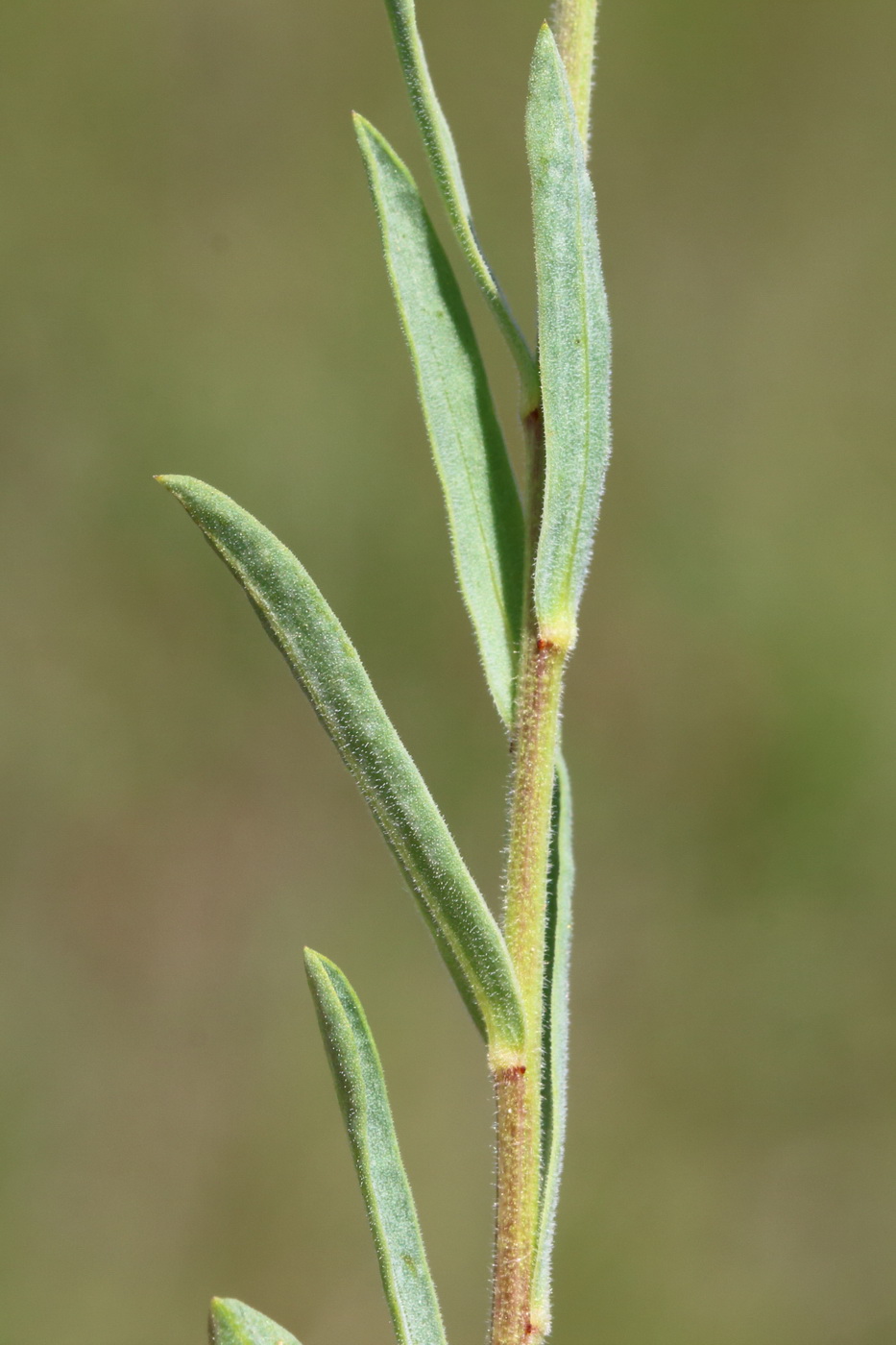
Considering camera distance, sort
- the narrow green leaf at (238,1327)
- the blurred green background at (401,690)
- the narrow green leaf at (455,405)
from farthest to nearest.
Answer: the blurred green background at (401,690), the narrow green leaf at (455,405), the narrow green leaf at (238,1327)

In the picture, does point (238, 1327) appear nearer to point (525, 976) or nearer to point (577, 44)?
point (525, 976)

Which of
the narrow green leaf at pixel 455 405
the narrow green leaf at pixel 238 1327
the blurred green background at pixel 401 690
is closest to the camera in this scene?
the narrow green leaf at pixel 238 1327

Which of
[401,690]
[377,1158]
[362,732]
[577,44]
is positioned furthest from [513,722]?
[401,690]

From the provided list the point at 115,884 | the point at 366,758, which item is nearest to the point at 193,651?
the point at 115,884

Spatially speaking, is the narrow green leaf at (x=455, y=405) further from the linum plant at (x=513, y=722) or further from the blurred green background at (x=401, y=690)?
the blurred green background at (x=401, y=690)

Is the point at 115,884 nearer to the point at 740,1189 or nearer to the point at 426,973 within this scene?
the point at 426,973

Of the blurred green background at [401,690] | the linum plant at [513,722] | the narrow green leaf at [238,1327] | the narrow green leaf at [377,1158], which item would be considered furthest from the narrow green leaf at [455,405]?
the blurred green background at [401,690]
